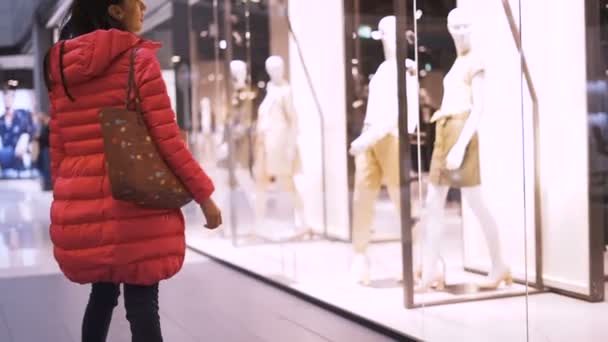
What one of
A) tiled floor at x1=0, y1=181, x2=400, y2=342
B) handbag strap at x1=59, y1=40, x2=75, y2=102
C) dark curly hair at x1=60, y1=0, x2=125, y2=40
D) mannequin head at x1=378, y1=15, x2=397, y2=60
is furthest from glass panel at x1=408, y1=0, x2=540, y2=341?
handbag strap at x1=59, y1=40, x2=75, y2=102

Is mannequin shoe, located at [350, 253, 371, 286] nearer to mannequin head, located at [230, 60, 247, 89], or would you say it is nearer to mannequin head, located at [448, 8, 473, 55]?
mannequin head, located at [448, 8, 473, 55]

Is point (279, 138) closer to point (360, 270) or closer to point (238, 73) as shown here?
point (238, 73)

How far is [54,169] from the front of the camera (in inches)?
91.5

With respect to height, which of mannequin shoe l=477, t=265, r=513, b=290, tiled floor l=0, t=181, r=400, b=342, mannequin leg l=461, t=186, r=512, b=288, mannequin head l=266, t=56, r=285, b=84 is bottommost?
tiled floor l=0, t=181, r=400, b=342

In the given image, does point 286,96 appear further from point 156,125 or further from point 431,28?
point 156,125

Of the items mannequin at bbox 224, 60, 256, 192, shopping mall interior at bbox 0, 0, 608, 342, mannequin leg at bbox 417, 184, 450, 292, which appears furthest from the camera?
mannequin at bbox 224, 60, 256, 192

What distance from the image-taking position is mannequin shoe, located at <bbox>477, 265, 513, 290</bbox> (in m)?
3.63

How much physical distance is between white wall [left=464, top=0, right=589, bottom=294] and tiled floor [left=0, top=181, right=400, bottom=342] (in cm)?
78

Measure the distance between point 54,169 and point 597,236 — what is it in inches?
78.4

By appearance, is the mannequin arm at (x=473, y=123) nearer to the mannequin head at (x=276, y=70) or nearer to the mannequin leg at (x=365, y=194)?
the mannequin leg at (x=365, y=194)

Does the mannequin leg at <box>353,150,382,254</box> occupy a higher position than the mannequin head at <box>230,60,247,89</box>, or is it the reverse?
the mannequin head at <box>230,60,247,89</box>

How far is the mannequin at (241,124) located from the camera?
5.94 m

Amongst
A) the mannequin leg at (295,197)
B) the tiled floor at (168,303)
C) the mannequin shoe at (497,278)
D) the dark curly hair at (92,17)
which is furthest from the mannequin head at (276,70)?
the dark curly hair at (92,17)

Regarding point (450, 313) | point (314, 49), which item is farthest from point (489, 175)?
point (314, 49)
